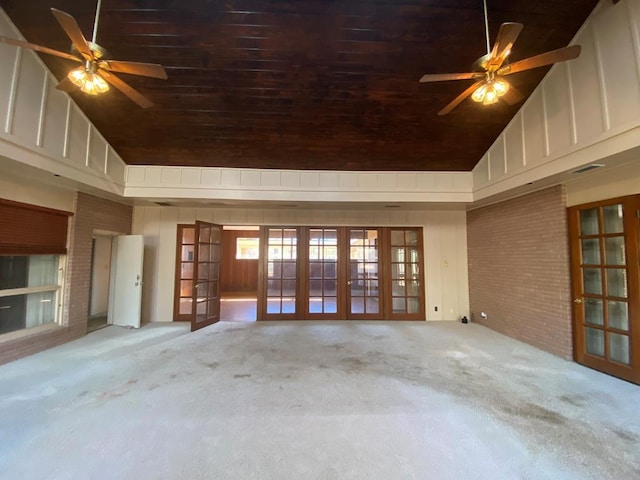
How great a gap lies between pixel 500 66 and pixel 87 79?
3.71 metres

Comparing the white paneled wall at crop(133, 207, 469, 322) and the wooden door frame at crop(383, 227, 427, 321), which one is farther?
the wooden door frame at crop(383, 227, 427, 321)

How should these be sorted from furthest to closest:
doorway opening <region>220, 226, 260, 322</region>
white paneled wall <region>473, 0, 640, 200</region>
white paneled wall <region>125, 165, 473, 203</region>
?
doorway opening <region>220, 226, 260, 322</region>
white paneled wall <region>125, 165, 473, 203</region>
white paneled wall <region>473, 0, 640, 200</region>

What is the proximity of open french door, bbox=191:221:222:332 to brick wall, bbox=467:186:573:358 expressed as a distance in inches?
220

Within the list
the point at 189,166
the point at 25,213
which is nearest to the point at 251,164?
the point at 189,166

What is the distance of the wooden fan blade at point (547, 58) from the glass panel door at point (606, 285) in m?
2.13

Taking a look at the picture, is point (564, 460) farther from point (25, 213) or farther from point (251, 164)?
point (25, 213)

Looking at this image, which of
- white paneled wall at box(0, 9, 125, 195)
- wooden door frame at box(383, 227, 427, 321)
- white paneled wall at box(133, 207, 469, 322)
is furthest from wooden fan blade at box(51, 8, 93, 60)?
wooden door frame at box(383, 227, 427, 321)

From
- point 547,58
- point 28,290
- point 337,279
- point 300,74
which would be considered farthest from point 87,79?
point 337,279

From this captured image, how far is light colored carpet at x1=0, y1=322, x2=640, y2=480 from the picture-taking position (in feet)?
6.24

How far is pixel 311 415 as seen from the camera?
2.49 meters

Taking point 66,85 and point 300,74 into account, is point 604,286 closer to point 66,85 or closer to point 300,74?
point 300,74

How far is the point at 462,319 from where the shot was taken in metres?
6.00

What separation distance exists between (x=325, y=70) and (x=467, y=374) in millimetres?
4142

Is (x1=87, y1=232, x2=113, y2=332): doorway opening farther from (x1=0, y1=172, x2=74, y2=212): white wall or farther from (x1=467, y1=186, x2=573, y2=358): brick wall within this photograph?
(x1=467, y1=186, x2=573, y2=358): brick wall
